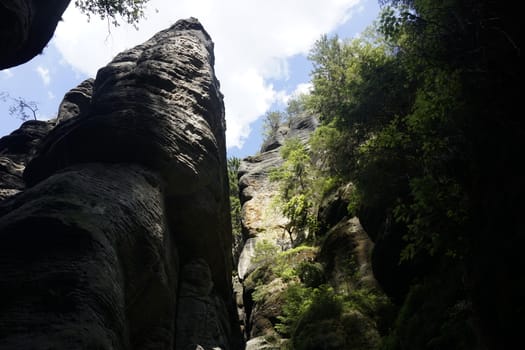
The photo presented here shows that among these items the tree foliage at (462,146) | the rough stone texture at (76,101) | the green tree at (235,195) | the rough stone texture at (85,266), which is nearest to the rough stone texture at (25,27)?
the rough stone texture at (85,266)

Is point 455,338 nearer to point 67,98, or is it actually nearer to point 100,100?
point 100,100

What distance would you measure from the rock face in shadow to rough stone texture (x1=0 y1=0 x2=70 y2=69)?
8.11ft

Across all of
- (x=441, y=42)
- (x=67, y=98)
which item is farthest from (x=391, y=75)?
(x=67, y=98)

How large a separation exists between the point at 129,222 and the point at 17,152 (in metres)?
14.5

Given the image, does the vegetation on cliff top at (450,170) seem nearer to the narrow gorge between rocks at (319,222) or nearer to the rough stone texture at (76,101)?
the narrow gorge between rocks at (319,222)

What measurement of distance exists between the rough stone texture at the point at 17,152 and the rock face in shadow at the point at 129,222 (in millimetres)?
5088

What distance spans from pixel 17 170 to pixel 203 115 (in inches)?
383

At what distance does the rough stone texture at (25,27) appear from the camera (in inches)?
401

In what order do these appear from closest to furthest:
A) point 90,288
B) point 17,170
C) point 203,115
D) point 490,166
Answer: point 90,288 < point 490,166 < point 203,115 < point 17,170

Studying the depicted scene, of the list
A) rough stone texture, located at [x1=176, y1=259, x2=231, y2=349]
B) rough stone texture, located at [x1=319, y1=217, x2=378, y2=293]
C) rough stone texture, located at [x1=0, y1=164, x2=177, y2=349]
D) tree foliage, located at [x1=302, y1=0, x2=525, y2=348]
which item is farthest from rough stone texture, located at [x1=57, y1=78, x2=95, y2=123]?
tree foliage, located at [x1=302, y1=0, x2=525, y2=348]

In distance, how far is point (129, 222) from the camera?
25.8 ft

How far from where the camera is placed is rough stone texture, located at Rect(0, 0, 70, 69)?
10188 mm

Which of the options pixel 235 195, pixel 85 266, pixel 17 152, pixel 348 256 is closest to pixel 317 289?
pixel 348 256

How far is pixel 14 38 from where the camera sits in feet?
35.1
